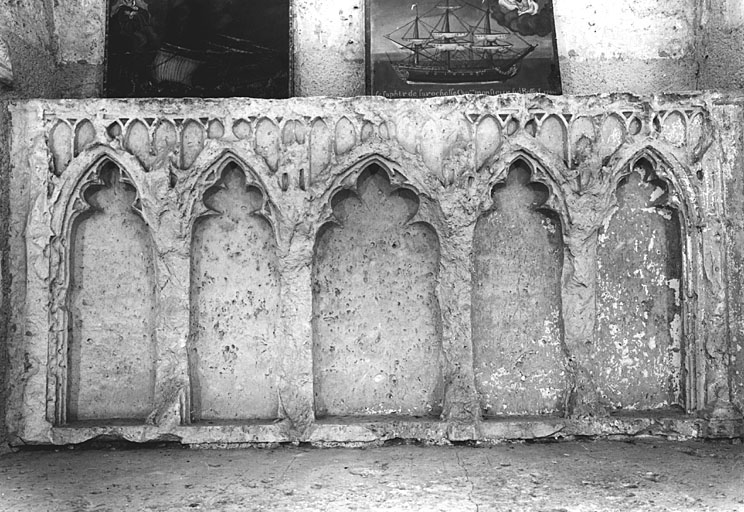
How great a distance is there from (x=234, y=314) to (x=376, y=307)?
97 centimetres

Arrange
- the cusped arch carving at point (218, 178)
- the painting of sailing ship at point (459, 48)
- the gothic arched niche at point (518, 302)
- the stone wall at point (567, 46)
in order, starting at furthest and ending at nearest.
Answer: the stone wall at point (567, 46) < the painting of sailing ship at point (459, 48) < the gothic arched niche at point (518, 302) < the cusped arch carving at point (218, 178)

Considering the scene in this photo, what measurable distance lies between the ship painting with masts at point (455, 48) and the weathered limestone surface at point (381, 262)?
73 centimetres

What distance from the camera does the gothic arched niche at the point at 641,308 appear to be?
4.55m

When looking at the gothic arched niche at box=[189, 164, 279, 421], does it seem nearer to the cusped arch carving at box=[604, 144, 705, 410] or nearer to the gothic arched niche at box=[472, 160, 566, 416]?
the gothic arched niche at box=[472, 160, 566, 416]

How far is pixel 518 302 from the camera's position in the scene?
461 centimetres

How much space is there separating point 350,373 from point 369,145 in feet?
5.09

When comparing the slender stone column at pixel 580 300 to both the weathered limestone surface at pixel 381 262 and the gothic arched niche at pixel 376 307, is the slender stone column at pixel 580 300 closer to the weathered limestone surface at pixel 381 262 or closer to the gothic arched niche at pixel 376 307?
the weathered limestone surface at pixel 381 262

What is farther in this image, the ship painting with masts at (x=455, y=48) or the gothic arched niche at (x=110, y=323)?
the ship painting with masts at (x=455, y=48)

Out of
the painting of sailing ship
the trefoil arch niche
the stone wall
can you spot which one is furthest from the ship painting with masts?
the trefoil arch niche

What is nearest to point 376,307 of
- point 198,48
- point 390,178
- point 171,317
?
point 390,178

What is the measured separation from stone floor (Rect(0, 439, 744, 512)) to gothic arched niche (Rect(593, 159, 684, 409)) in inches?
15.6

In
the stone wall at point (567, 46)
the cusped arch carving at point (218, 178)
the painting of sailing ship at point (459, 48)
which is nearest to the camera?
the cusped arch carving at point (218, 178)

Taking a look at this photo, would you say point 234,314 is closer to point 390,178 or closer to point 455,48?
point 390,178

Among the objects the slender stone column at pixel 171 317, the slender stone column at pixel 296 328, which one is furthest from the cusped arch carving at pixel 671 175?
the slender stone column at pixel 171 317
